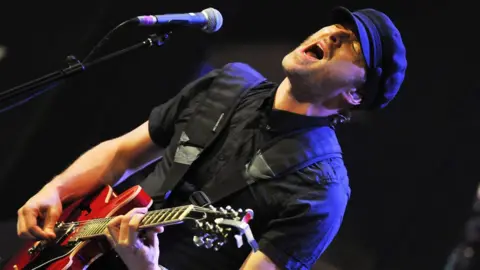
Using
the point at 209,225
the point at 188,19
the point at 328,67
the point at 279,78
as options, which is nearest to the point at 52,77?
the point at 188,19

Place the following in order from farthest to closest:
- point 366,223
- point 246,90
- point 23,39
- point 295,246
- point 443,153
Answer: point 23,39 < point 366,223 < point 443,153 < point 246,90 < point 295,246

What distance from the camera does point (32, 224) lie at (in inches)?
65.9

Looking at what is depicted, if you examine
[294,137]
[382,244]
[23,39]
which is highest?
[23,39]

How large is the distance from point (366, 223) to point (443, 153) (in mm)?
394

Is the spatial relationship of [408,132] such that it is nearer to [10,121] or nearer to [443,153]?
[443,153]

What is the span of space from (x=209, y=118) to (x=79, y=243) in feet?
1.77

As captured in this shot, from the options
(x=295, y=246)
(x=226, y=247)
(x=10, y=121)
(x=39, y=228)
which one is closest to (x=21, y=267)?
(x=39, y=228)

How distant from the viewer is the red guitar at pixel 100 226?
120 centimetres

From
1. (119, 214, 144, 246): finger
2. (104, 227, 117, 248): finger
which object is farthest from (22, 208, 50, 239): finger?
(119, 214, 144, 246): finger

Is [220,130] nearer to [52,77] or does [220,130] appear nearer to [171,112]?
[171,112]

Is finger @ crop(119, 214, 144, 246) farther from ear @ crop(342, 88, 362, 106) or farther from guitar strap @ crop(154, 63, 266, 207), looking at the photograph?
ear @ crop(342, 88, 362, 106)

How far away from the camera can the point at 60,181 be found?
1.82 metres

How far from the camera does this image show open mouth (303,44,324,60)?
1.65 meters

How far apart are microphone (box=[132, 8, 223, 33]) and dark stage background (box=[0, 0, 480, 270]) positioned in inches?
34.8
